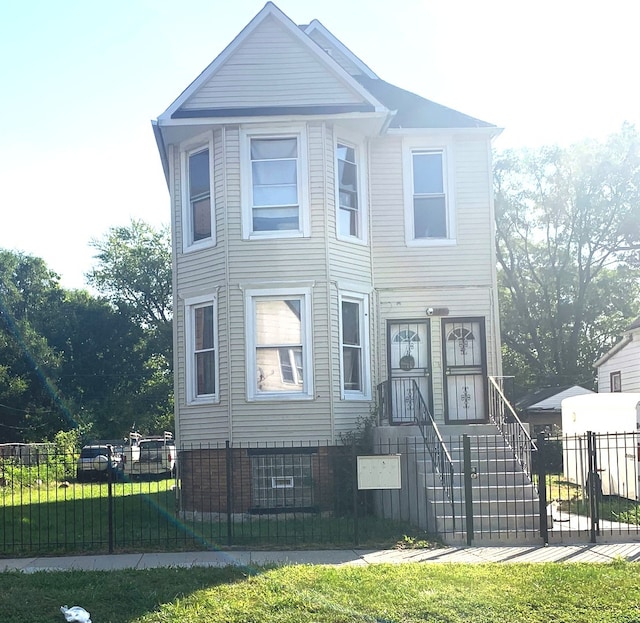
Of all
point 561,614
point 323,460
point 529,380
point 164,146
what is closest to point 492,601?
point 561,614

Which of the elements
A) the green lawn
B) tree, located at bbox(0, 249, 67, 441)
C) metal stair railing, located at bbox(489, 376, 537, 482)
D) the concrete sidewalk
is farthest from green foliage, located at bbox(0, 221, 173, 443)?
the green lawn

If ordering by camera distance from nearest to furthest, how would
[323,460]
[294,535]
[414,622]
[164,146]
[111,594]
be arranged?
[414,622] < [111,594] < [294,535] < [323,460] < [164,146]

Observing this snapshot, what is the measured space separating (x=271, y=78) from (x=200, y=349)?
561 cm

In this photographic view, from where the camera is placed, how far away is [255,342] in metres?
16.5

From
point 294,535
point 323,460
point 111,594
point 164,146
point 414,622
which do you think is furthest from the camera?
point 164,146

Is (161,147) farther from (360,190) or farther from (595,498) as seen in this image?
(595,498)

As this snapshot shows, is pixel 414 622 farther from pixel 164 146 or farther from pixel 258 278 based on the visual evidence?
pixel 164 146

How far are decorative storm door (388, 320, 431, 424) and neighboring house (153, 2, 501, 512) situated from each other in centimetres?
3

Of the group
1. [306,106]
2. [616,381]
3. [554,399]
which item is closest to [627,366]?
[616,381]

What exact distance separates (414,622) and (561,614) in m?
1.49

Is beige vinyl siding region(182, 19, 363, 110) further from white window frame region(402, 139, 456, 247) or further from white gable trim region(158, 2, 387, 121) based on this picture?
white window frame region(402, 139, 456, 247)

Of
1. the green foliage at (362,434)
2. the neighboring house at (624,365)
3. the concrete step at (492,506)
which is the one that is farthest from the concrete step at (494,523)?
the neighboring house at (624,365)

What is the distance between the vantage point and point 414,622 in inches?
322

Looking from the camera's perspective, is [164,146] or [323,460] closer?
[323,460]
